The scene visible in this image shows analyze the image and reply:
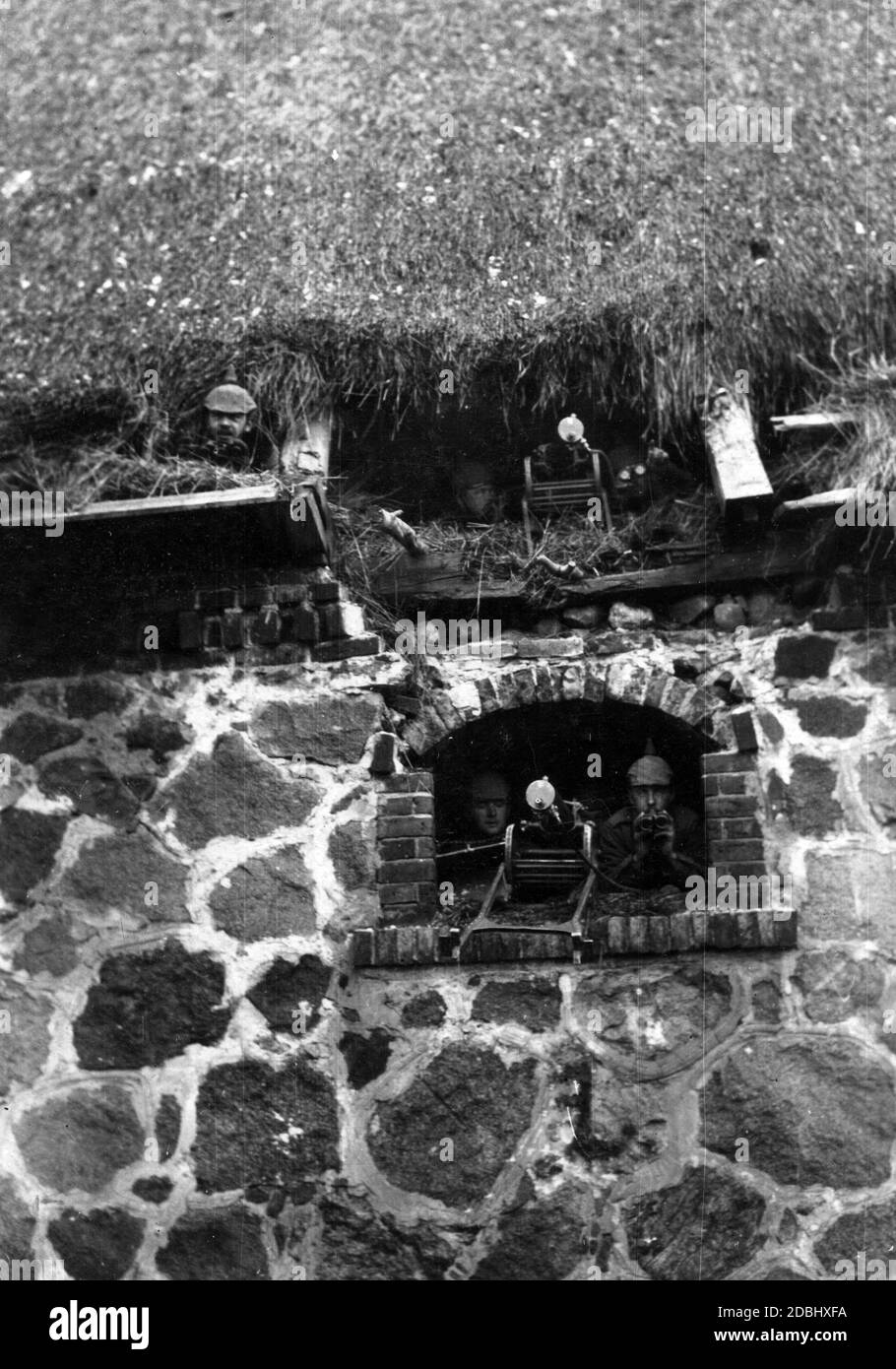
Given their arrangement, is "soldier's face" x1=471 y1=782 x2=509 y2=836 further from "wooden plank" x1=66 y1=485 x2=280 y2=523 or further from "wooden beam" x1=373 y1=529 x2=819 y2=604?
"wooden plank" x1=66 y1=485 x2=280 y2=523

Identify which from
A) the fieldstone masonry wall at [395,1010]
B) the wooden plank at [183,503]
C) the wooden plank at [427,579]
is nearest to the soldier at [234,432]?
the wooden plank at [183,503]

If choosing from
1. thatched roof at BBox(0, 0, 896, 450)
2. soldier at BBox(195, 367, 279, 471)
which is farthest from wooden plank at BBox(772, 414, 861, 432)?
soldier at BBox(195, 367, 279, 471)

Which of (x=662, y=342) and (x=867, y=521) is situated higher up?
(x=662, y=342)

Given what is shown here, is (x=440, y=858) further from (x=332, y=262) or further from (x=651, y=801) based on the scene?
(x=332, y=262)

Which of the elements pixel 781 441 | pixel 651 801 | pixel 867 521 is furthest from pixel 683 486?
pixel 651 801

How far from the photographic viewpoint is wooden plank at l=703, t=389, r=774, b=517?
4.68 metres

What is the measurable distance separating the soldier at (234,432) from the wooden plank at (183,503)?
0.38m

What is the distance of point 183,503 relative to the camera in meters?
4.57

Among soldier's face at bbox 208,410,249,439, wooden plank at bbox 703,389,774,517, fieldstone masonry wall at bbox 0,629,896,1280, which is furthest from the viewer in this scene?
soldier's face at bbox 208,410,249,439

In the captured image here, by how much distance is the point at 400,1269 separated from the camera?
427 cm

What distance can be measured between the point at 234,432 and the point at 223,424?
0.04m

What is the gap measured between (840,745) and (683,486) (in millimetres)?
1039

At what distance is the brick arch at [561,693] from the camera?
15.4 ft

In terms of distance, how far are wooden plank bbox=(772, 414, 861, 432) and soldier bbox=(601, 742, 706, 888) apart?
1.05 metres
